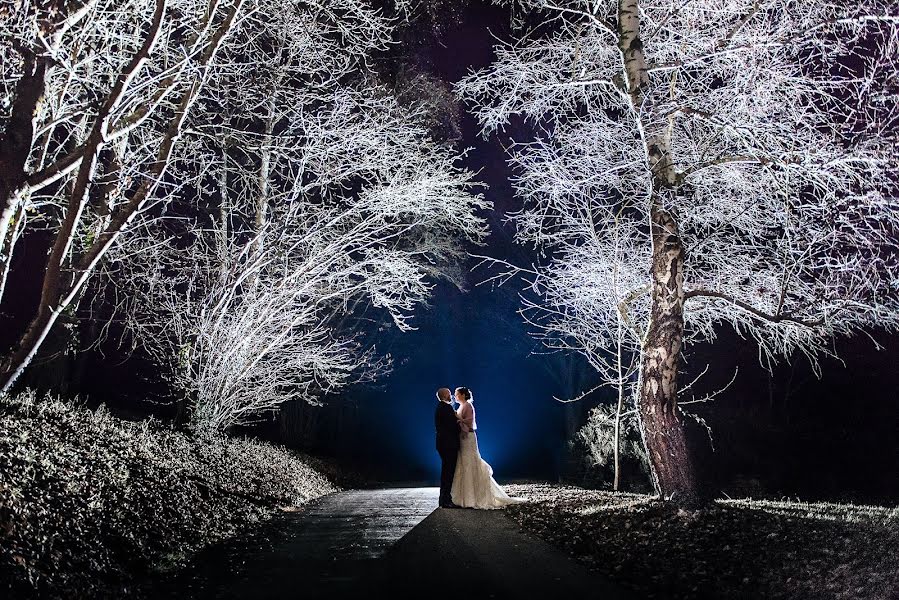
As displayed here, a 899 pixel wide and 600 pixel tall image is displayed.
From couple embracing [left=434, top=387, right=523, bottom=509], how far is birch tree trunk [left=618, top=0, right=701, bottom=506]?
2.93 meters

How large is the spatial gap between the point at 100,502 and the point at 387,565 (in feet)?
8.57

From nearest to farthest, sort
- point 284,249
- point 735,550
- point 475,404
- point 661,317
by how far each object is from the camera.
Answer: point 735,550
point 661,317
point 284,249
point 475,404

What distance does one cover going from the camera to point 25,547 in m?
4.51

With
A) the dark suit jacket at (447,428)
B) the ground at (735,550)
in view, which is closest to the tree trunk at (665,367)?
the ground at (735,550)

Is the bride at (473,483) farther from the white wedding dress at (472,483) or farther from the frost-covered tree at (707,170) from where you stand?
the frost-covered tree at (707,170)

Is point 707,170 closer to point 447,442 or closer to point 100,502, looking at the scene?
point 447,442

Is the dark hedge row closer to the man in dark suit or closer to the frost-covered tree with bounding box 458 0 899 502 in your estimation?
the man in dark suit

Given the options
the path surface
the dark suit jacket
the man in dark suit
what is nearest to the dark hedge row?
the path surface

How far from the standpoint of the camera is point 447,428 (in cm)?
1055

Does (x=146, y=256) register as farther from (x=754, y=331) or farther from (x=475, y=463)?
(x=754, y=331)

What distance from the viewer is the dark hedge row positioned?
15.0 ft

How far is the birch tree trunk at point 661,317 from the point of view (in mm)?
8062

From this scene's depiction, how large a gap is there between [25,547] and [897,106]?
8.54m

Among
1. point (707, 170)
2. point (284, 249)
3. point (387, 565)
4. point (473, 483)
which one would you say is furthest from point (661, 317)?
point (284, 249)
